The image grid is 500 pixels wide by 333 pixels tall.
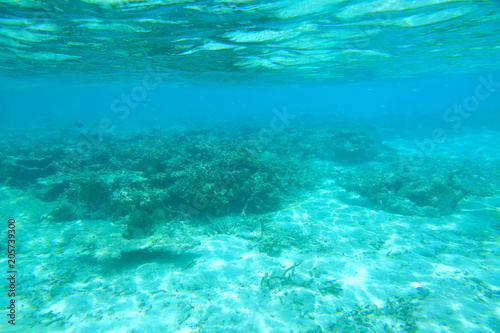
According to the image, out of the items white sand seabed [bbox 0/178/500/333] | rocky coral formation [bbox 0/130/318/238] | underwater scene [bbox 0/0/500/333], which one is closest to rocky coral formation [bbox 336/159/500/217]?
underwater scene [bbox 0/0/500/333]

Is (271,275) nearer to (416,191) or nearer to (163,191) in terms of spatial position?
(163,191)

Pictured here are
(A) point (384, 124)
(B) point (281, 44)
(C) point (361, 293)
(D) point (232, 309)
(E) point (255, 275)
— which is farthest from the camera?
(A) point (384, 124)

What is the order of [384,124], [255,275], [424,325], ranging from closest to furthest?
[424,325]
[255,275]
[384,124]

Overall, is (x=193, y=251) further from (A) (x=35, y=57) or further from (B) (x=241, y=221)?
(A) (x=35, y=57)

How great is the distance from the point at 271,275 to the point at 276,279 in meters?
0.18

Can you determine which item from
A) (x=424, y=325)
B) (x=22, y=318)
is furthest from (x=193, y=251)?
(x=424, y=325)

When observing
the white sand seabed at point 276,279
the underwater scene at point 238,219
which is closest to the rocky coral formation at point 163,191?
the underwater scene at point 238,219

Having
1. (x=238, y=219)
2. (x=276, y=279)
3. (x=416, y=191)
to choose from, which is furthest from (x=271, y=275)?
(x=416, y=191)

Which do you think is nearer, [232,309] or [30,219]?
[232,309]

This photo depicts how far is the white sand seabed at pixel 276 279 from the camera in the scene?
206 inches

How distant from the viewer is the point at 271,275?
21.5ft

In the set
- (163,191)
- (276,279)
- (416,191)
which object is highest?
(163,191)

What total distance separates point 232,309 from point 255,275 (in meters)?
1.28

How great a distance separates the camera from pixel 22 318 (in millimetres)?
5383
